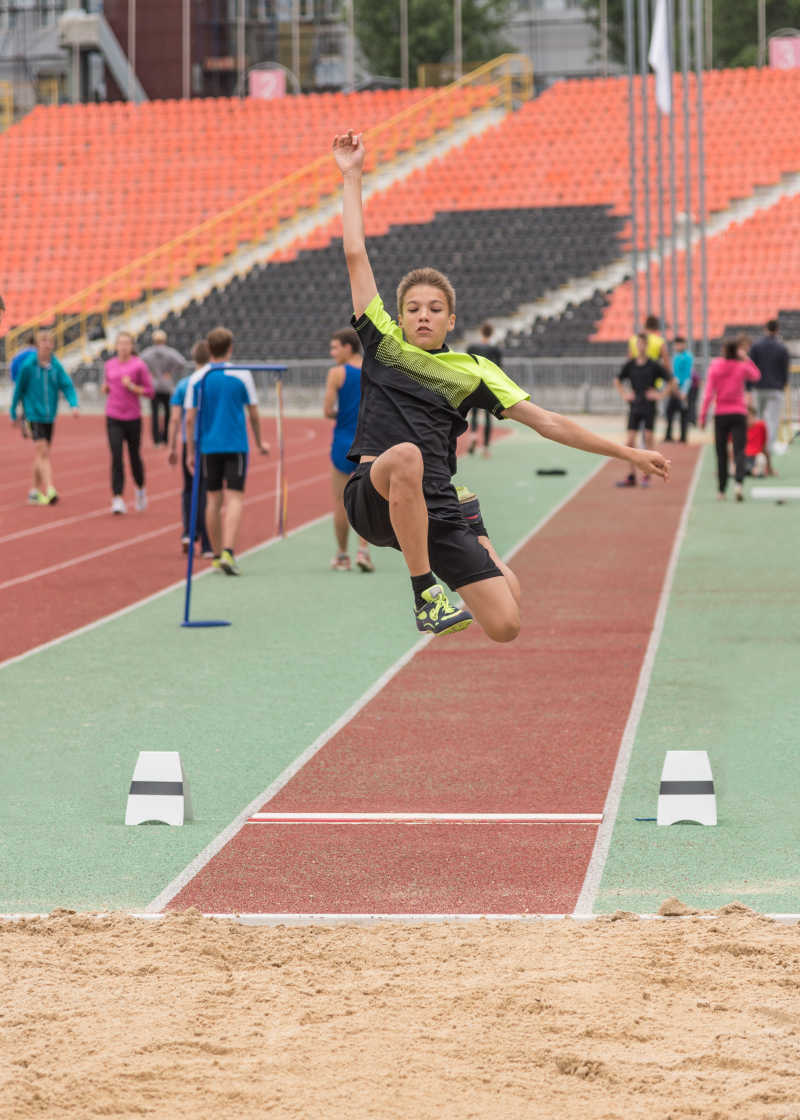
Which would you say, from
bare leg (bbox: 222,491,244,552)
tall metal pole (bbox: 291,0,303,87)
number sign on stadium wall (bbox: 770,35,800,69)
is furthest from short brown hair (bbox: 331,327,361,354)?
tall metal pole (bbox: 291,0,303,87)

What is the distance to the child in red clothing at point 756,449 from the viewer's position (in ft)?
75.1

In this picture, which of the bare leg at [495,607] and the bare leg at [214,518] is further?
the bare leg at [214,518]

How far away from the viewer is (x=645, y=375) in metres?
21.4

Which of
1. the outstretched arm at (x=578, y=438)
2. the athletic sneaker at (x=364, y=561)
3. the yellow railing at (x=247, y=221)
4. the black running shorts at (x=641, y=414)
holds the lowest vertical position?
the athletic sneaker at (x=364, y=561)

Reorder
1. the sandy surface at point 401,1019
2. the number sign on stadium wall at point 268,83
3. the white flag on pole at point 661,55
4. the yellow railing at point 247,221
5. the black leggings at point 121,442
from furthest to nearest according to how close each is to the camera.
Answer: the number sign on stadium wall at point 268,83 → the yellow railing at point 247,221 → the white flag on pole at point 661,55 → the black leggings at point 121,442 → the sandy surface at point 401,1019

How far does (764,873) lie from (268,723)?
11.3 ft

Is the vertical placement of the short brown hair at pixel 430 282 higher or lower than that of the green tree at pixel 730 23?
lower

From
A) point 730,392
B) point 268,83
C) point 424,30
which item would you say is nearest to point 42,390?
point 730,392

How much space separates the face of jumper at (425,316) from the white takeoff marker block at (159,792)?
201 centimetres

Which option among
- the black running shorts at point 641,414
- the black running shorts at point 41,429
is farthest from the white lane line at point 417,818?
the black running shorts at point 641,414

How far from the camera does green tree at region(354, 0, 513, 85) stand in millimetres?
59688

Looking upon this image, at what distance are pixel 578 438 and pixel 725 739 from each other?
289 centimetres

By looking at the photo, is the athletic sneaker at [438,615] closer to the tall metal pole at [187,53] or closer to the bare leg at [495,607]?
the bare leg at [495,607]

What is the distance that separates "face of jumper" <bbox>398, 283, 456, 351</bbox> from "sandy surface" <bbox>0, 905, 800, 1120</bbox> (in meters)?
2.12
